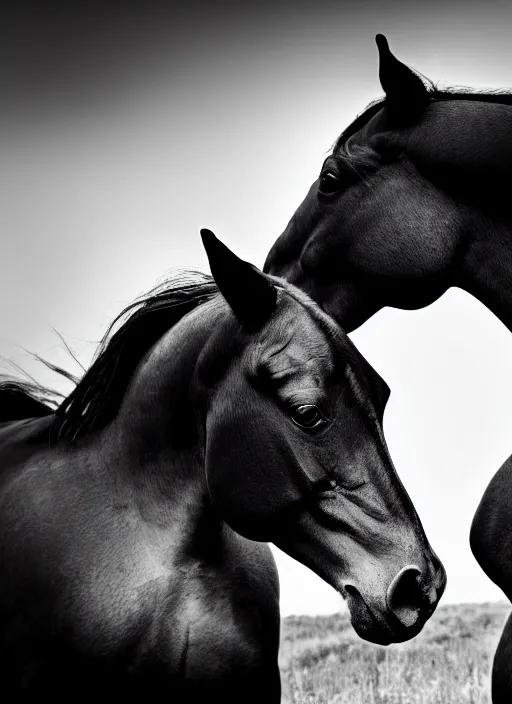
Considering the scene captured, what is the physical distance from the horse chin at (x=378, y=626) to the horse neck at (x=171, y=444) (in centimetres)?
51

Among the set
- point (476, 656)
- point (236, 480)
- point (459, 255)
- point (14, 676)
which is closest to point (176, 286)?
point (236, 480)

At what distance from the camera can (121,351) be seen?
9.23 feet

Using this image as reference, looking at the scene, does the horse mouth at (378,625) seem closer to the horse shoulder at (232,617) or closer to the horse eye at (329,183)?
the horse shoulder at (232,617)

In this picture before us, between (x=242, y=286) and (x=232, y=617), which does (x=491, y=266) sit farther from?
(x=232, y=617)

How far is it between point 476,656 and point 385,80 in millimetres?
3264

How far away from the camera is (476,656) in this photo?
5.25 meters

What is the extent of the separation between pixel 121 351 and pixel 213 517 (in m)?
0.55

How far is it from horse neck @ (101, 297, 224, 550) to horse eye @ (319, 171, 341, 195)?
0.99 m

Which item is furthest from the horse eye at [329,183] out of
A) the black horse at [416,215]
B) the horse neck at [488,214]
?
the horse neck at [488,214]

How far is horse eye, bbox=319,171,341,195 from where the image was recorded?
3484 millimetres

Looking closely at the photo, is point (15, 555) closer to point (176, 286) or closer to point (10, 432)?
point (10, 432)

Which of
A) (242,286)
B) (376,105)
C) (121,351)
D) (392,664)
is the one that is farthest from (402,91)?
(392,664)

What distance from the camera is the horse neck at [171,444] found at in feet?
8.52

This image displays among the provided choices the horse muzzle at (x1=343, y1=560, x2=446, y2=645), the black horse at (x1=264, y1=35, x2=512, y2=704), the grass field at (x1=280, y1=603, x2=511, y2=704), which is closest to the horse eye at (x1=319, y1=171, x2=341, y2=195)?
the black horse at (x1=264, y1=35, x2=512, y2=704)
